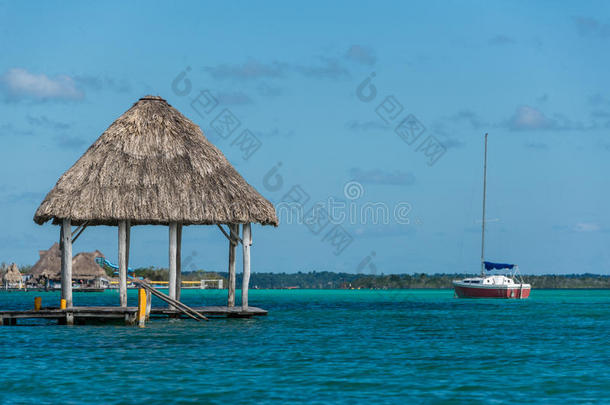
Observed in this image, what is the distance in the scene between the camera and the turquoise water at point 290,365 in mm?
17984

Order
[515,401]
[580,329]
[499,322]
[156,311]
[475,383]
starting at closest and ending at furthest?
1. [515,401]
2. [475,383]
3. [156,311]
4. [580,329]
5. [499,322]

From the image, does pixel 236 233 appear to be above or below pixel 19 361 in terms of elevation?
above

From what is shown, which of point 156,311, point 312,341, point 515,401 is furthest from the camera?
point 156,311

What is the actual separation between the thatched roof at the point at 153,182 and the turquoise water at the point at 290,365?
413cm

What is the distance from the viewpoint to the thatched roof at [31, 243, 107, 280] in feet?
380

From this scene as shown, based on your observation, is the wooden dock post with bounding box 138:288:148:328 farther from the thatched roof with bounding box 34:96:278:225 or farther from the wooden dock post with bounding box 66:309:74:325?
the wooden dock post with bounding box 66:309:74:325

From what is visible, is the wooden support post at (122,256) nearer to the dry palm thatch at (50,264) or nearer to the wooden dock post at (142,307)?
the wooden dock post at (142,307)

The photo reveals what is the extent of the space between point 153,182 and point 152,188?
290mm

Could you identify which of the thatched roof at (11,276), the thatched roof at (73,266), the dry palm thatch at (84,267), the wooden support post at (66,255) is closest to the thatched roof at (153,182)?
the wooden support post at (66,255)

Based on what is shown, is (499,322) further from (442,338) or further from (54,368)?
(54,368)

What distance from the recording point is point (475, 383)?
19594mm

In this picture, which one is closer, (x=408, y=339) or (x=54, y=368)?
(x=54, y=368)

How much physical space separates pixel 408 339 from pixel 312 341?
12.1 ft

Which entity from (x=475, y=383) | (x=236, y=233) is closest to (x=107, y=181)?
(x=236, y=233)
